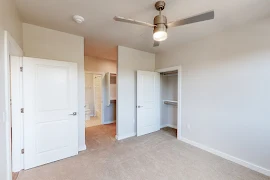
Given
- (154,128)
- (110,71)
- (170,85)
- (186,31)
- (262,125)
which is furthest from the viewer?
(110,71)

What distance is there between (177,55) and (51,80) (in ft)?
10.1

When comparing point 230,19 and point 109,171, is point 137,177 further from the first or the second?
point 230,19

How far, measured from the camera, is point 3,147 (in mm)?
1376

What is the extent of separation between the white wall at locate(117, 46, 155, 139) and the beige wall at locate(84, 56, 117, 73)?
1707mm

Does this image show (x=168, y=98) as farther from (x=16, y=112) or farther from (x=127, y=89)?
(x=16, y=112)

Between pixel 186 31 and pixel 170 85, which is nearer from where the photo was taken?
pixel 186 31

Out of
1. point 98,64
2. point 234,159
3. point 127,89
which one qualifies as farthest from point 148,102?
point 98,64

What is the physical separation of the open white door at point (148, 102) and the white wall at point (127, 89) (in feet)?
0.53

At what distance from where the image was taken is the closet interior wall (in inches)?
179

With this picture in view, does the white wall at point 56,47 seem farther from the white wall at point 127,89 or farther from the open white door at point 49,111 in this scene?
the white wall at point 127,89

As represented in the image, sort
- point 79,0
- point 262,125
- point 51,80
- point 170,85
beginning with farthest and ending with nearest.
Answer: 1. point 170,85
2. point 51,80
3. point 262,125
4. point 79,0

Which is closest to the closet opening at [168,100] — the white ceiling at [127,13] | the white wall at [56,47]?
the white ceiling at [127,13]

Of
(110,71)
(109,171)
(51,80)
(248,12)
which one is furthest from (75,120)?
(248,12)

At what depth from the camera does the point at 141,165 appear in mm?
2359
